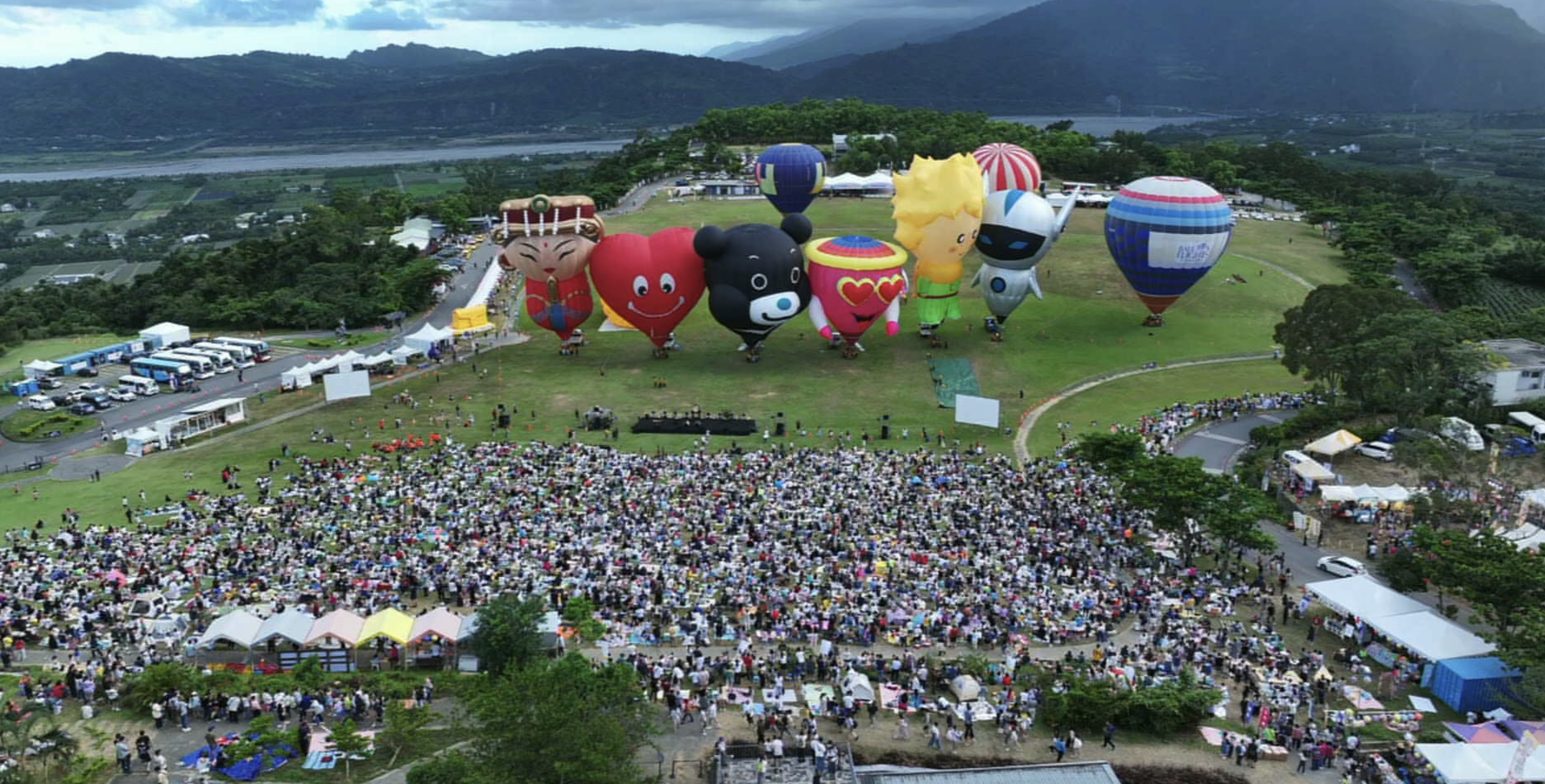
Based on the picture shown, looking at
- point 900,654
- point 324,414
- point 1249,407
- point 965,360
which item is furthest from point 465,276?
point 900,654

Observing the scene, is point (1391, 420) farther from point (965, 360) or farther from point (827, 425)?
point (827, 425)

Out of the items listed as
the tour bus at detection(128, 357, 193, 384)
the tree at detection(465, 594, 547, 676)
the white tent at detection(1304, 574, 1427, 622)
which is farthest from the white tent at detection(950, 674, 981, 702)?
the tour bus at detection(128, 357, 193, 384)

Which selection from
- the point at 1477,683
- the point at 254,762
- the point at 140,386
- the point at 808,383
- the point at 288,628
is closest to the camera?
the point at 254,762

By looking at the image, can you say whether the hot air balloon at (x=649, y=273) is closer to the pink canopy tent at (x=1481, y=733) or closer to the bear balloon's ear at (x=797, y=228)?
the bear balloon's ear at (x=797, y=228)

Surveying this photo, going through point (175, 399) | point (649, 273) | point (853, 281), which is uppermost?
point (649, 273)

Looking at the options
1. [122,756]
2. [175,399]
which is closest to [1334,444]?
[122,756]

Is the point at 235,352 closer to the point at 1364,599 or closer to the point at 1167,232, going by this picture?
the point at 1167,232

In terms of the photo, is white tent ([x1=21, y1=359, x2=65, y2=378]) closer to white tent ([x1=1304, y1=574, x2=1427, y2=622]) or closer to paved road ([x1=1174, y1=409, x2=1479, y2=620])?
paved road ([x1=1174, y1=409, x2=1479, y2=620])
